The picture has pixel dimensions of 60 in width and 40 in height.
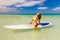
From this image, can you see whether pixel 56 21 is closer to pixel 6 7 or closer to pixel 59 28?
pixel 59 28

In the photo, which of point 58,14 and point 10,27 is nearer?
point 10,27

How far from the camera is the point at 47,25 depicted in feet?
4.16

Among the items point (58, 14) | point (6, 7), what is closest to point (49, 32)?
point (58, 14)

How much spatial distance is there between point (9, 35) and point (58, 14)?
1.68ft

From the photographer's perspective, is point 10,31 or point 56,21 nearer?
point 10,31

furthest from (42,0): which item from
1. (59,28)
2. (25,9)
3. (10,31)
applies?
(10,31)

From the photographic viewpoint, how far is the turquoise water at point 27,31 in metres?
1.16

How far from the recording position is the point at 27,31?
1.21 m

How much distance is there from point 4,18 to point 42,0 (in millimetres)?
393

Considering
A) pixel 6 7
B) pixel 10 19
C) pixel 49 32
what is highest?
pixel 6 7

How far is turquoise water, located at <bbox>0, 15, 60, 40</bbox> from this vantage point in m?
1.16

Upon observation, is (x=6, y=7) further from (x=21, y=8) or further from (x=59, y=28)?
(x=59, y=28)

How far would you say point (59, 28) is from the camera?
4.09 feet

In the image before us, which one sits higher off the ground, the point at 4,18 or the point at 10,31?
the point at 4,18
